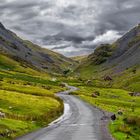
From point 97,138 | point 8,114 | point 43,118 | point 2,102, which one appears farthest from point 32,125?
point 2,102

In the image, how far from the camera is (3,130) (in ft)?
194

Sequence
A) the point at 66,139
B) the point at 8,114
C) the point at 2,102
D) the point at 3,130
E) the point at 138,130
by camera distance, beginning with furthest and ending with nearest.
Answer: the point at 2,102 → the point at 8,114 → the point at 138,130 → the point at 3,130 → the point at 66,139

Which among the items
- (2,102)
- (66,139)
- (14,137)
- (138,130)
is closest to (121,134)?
(138,130)

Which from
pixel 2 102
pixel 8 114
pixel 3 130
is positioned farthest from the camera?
pixel 2 102

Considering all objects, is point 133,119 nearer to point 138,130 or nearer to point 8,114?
point 138,130

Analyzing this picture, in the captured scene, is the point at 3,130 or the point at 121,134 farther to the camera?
the point at 121,134

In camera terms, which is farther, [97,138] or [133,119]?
[133,119]

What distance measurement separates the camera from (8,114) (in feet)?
265

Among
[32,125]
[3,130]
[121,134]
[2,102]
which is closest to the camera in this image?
[3,130]

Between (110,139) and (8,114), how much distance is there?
99.9ft

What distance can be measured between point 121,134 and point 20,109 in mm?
37016

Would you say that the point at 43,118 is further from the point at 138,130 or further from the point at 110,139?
the point at 110,139

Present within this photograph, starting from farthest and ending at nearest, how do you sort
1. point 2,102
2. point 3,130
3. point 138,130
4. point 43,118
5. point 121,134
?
1. point 2,102
2. point 43,118
3. point 138,130
4. point 121,134
5. point 3,130

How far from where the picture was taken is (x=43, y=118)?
9006 cm
